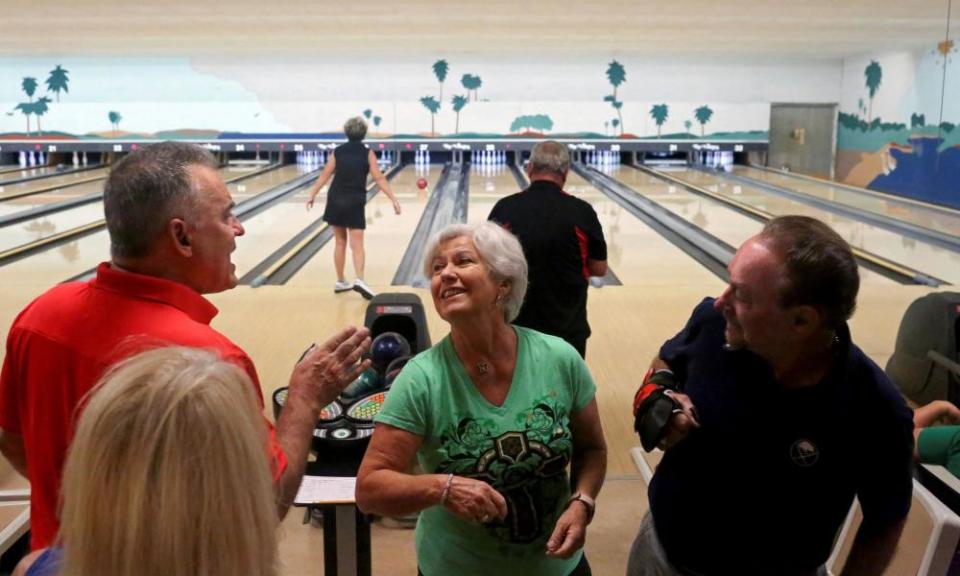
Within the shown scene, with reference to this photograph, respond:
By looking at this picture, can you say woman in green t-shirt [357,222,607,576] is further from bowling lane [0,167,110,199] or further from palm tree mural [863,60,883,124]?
palm tree mural [863,60,883,124]

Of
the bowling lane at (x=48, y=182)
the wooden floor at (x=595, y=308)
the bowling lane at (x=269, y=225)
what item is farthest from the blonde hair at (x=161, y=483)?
the bowling lane at (x=48, y=182)

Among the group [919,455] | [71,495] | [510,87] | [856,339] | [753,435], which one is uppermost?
[510,87]

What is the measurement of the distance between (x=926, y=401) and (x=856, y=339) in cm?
130

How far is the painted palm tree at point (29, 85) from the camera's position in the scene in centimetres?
1181

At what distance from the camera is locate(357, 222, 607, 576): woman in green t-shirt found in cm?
147

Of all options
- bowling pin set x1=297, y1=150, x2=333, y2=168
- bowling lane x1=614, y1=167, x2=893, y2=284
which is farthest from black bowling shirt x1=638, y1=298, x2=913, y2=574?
bowling pin set x1=297, y1=150, x2=333, y2=168

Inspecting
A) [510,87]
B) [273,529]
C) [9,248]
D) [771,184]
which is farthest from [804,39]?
[273,529]

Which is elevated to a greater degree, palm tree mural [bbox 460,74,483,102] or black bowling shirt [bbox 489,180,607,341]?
palm tree mural [bbox 460,74,483,102]

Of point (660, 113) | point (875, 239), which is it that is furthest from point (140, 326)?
point (660, 113)

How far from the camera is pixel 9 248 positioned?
672 centimetres

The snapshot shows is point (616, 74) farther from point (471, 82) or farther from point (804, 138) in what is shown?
point (804, 138)

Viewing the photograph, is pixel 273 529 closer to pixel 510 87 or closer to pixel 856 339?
pixel 856 339

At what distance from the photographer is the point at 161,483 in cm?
82

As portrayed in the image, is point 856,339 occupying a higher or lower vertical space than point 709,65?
lower
